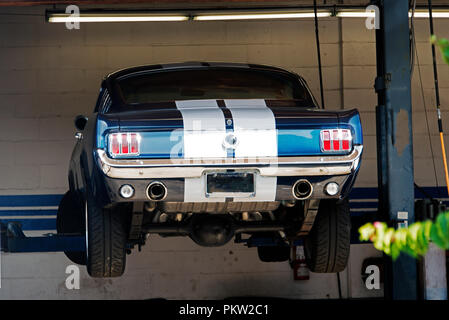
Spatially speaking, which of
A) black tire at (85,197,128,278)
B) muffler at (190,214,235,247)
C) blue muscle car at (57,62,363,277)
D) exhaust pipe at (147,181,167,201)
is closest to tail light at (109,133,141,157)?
blue muscle car at (57,62,363,277)

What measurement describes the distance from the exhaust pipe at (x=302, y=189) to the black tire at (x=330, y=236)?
0.52 metres

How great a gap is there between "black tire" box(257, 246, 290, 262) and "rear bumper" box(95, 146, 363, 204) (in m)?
2.28

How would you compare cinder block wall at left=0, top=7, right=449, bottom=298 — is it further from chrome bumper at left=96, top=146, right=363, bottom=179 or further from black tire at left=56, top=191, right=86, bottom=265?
chrome bumper at left=96, top=146, right=363, bottom=179

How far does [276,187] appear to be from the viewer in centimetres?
452

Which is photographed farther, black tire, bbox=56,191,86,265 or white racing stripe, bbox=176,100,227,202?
black tire, bbox=56,191,86,265

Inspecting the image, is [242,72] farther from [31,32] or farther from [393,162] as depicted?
[31,32]

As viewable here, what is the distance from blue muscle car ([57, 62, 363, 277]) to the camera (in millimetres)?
4457

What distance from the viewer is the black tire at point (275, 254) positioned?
267 inches

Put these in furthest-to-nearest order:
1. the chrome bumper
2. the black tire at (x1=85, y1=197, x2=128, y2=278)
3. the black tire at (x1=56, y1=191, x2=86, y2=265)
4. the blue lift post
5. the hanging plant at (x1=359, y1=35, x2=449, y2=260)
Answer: the black tire at (x1=56, y1=191, x2=86, y2=265)
the blue lift post
the black tire at (x1=85, y1=197, x2=128, y2=278)
the chrome bumper
the hanging plant at (x1=359, y1=35, x2=449, y2=260)

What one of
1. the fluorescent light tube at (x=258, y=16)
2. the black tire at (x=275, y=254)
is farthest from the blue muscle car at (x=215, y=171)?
the fluorescent light tube at (x=258, y=16)

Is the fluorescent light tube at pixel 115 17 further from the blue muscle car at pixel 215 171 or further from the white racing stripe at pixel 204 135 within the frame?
the white racing stripe at pixel 204 135

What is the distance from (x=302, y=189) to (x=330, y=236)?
708 mm

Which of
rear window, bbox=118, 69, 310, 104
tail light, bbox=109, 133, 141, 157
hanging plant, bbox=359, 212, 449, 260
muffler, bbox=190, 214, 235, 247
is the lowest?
hanging plant, bbox=359, 212, 449, 260

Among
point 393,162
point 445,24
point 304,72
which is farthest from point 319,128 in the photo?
point 445,24
